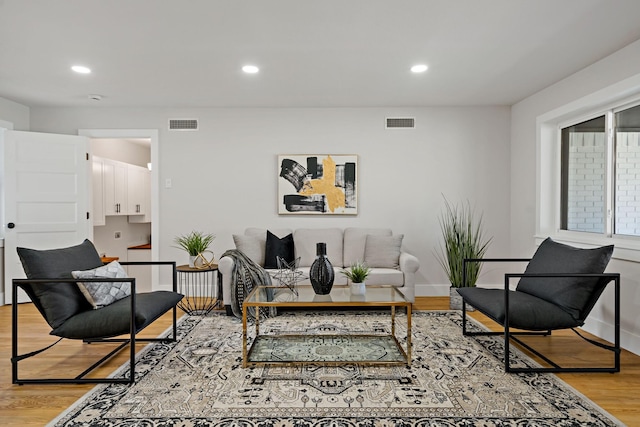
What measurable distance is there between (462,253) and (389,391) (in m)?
2.55

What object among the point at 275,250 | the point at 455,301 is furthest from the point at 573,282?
the point at 275,250

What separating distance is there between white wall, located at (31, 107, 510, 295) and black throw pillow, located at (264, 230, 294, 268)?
48 centimetres

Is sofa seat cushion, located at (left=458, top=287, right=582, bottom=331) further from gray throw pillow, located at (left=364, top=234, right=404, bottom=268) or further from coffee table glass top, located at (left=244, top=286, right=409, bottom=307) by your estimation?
gray throw pillow, located at (left=364, top=234, right=404, bottom=268)

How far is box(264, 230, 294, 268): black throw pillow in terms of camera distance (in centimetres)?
468

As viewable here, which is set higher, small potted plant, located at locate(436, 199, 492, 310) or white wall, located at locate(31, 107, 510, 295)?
white wall, located at locate(31, 107, 510, 295)

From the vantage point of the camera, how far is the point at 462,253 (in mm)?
4574

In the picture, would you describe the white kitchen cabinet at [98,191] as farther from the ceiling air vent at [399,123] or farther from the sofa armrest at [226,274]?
the ceiling air vent at [399,123]

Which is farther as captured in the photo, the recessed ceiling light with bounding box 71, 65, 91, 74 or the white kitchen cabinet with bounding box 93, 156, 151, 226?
the white kitchen cabinet with bounding box 93, 156, 151, 226

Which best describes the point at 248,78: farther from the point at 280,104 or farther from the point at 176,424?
the point at 176,424

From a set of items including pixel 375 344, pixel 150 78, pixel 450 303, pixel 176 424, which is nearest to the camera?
pixel 176 424

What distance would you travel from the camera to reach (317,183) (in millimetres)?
5207

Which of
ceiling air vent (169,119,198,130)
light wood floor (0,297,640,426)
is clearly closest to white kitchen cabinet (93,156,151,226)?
ceiling air vent (169,119,198,130)

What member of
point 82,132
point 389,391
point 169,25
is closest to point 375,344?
point 389,391

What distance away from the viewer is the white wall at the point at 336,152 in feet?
17.2
